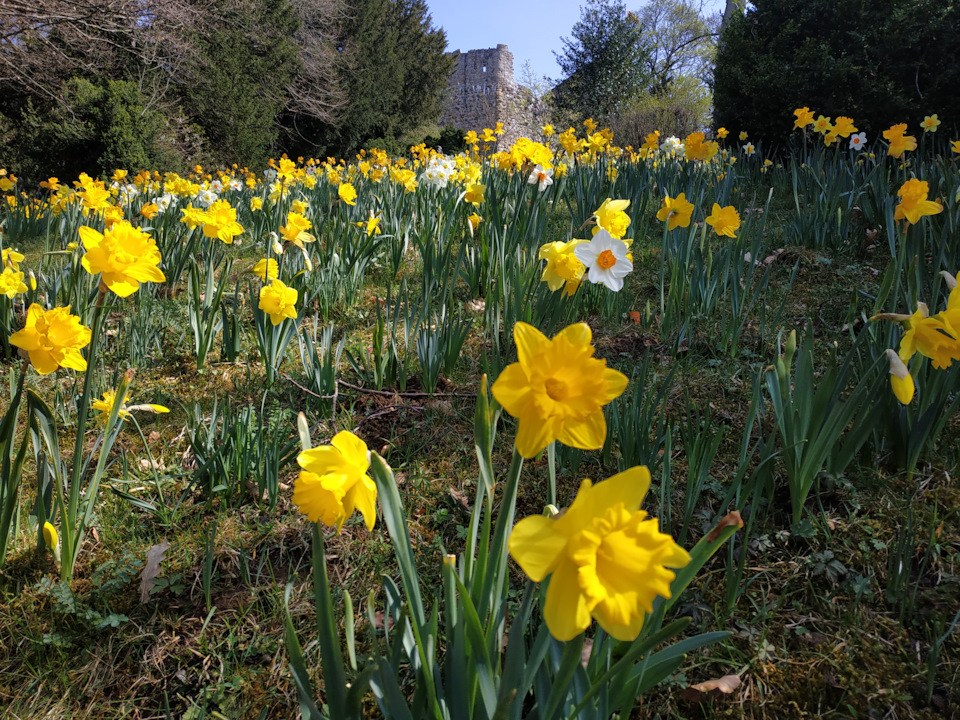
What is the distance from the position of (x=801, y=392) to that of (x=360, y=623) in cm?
117

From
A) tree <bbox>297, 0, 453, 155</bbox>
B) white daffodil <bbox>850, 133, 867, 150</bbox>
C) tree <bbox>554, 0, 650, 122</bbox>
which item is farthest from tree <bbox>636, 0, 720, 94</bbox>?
white daffodil <bbox>850, 133, 867, 150</bbox>

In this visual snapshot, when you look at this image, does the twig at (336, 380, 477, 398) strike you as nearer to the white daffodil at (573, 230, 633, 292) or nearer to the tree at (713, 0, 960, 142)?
the white daffodil at (573, 230, 633, 292)

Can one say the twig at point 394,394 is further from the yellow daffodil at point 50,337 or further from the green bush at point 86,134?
the green bush at point 86,134

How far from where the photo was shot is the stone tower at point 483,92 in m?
24.0

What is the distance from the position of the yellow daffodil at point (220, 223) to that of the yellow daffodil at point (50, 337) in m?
1.15

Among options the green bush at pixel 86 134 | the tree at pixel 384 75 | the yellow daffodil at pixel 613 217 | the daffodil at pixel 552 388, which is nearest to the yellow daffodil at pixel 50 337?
the daffodil at pixel 552 388

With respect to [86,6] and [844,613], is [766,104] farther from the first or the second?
[86,6]

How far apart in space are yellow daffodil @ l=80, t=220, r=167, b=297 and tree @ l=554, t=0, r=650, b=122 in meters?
20.9

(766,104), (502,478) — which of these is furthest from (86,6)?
(502,478)

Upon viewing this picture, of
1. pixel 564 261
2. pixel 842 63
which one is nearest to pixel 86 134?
pixel 842 63

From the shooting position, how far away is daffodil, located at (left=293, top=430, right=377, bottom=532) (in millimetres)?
733

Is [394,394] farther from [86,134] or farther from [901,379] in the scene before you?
[86,134]

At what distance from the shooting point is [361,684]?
2.13 ft

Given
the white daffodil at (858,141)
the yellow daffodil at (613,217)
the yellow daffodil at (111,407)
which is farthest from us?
the white daffodil at (858,141)
